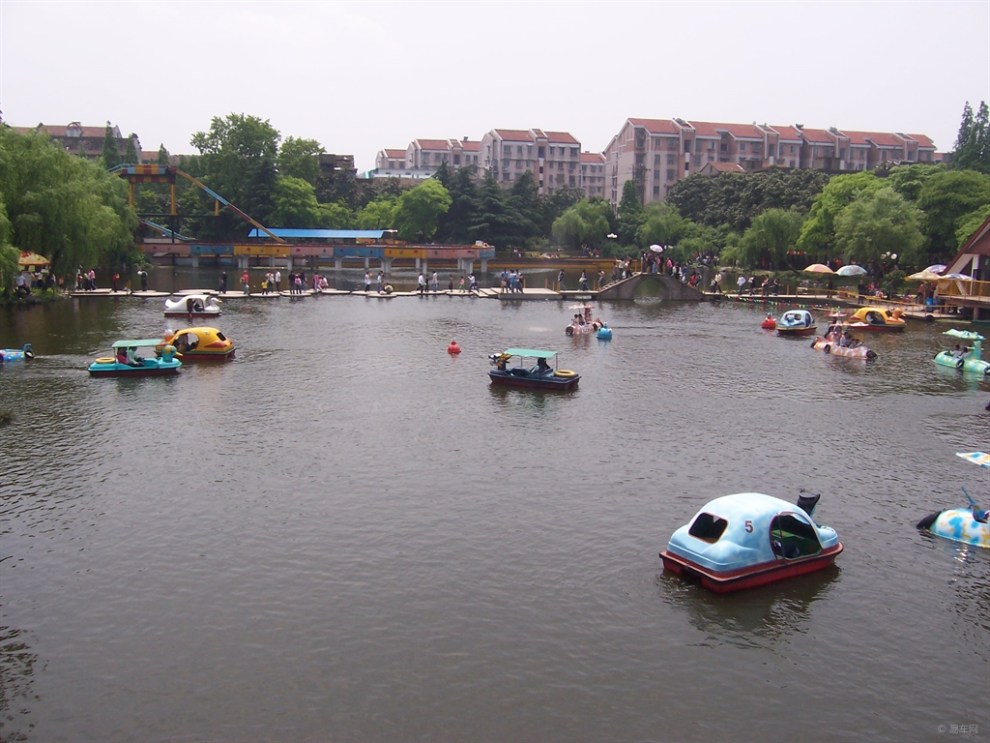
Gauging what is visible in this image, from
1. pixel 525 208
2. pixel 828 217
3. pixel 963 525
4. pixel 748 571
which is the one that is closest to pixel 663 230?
pixel 525 208

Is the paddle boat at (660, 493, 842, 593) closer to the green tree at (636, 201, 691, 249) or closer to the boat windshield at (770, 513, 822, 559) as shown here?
the boat windshield at (770, 513, 822, 559)

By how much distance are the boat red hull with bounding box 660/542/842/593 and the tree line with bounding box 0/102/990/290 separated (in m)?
44.7

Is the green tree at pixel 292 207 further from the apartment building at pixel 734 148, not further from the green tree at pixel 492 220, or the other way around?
the apartment building at pixel 734 148

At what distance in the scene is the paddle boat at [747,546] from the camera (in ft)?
60.1

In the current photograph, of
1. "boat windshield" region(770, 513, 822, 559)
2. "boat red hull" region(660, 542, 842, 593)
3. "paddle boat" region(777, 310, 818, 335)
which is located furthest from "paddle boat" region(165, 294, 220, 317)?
"boat windshield" region(770, 513, 822, 559)

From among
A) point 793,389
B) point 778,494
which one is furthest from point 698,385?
point 778,494

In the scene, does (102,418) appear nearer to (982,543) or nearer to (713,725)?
(713,725)

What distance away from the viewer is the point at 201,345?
4131 cm

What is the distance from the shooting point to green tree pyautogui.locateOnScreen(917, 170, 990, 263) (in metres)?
74.2

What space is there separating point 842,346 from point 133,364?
3358 cm

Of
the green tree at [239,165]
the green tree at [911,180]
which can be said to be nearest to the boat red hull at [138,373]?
the green tree at [911,180]

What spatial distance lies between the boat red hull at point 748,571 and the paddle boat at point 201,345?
2765 cm

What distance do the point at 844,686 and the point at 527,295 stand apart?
193 ft

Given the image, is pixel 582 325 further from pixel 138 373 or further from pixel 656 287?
pixel 138 373
